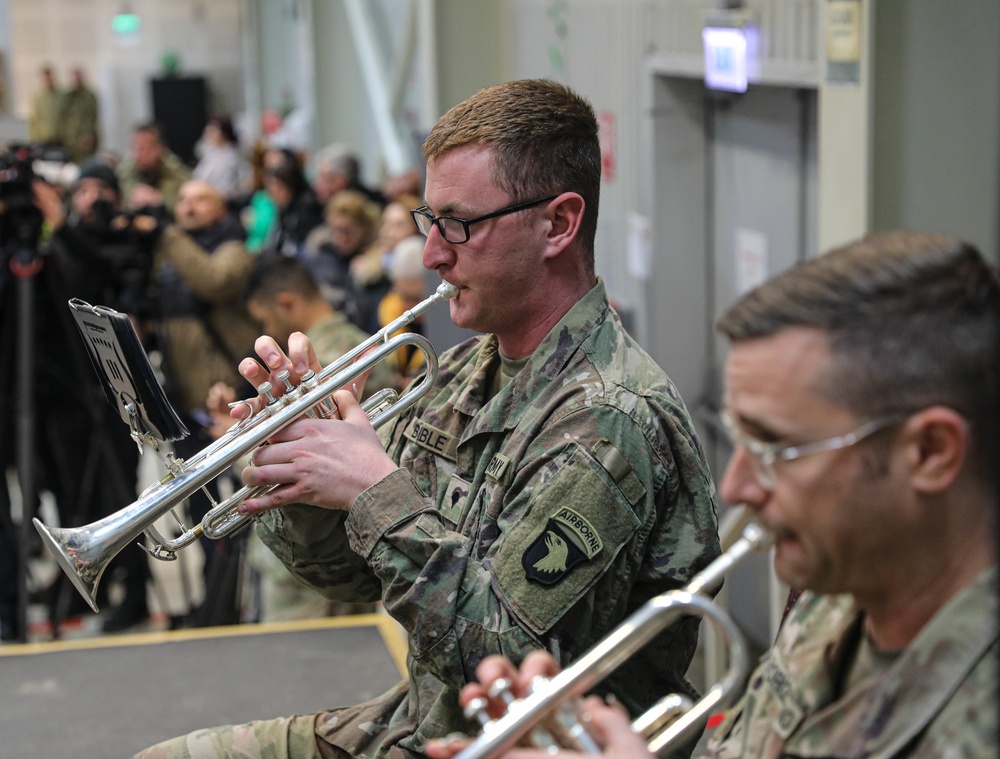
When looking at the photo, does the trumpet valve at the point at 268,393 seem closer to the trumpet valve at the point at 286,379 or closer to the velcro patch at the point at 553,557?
the trumpet valve at the point at 286,379

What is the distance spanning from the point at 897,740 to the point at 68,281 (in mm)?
3650

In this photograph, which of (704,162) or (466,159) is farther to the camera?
(704,162)

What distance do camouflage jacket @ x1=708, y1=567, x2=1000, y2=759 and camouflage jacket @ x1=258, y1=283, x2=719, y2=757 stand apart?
0.34m

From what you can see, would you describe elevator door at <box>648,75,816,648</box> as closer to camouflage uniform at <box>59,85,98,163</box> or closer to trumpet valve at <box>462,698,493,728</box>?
trumpet valve at <box>462,698,493,728</box>

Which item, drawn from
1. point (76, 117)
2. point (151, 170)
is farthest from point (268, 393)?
point (76, 117)

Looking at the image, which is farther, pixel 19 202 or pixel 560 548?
pixel 19 202

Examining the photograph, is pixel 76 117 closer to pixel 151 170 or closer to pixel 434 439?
pixel 151 170

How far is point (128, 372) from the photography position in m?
1.74

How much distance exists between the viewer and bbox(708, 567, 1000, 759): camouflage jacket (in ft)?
3.59

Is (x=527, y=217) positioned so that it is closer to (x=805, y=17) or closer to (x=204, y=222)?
(x=805, y=17)

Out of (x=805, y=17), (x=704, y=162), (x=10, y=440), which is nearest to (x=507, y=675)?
(x=805, y=17)

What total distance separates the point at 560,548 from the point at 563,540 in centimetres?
1

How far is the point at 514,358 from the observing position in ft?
6.34

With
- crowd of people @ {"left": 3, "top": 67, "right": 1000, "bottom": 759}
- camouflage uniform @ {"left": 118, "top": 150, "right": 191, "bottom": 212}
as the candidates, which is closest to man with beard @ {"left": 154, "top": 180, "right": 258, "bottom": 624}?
crowd of people @ {"left": 3, "top": 67, "right": 1000, "bottom": 759}
